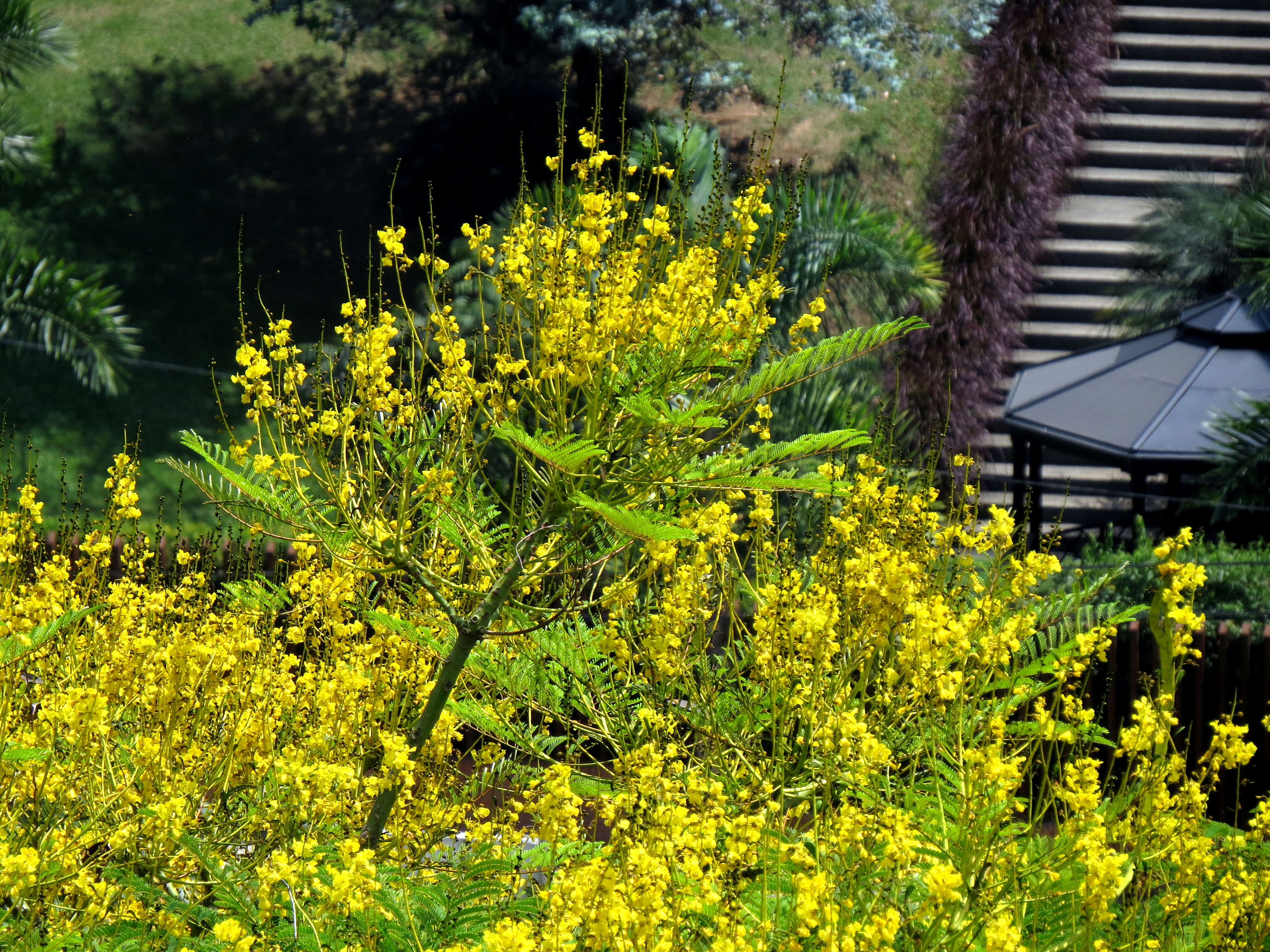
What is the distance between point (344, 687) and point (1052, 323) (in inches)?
449

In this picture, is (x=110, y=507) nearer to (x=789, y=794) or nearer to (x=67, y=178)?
(x=789, y=794)

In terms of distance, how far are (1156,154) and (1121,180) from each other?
0.58 m

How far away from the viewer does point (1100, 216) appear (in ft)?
45.5

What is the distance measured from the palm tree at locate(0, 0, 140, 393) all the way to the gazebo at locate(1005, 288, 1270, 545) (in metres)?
7.99

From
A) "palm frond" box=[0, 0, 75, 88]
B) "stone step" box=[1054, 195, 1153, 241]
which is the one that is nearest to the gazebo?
"stone step" box=[1054, 195, 1153, 241]

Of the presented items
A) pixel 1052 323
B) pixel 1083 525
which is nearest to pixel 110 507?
pixel 1083 525

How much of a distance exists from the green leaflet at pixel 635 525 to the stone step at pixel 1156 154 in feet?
42.9

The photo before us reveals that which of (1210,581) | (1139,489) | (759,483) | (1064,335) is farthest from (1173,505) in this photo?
(759,483)

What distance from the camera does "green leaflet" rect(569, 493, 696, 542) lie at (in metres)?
2.69

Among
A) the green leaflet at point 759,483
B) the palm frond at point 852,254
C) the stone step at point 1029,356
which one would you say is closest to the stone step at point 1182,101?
the stone step at point 1029,356

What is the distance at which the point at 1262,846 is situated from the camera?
3254 millimetres

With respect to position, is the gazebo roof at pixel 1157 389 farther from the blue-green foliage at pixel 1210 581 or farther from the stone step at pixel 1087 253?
the stone step at pixel 1087 253

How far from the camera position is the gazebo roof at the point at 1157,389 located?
341 inches

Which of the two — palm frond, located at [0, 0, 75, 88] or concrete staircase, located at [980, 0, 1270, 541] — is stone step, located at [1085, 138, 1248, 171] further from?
palm frond, located at [0, 0, 75, 88]
